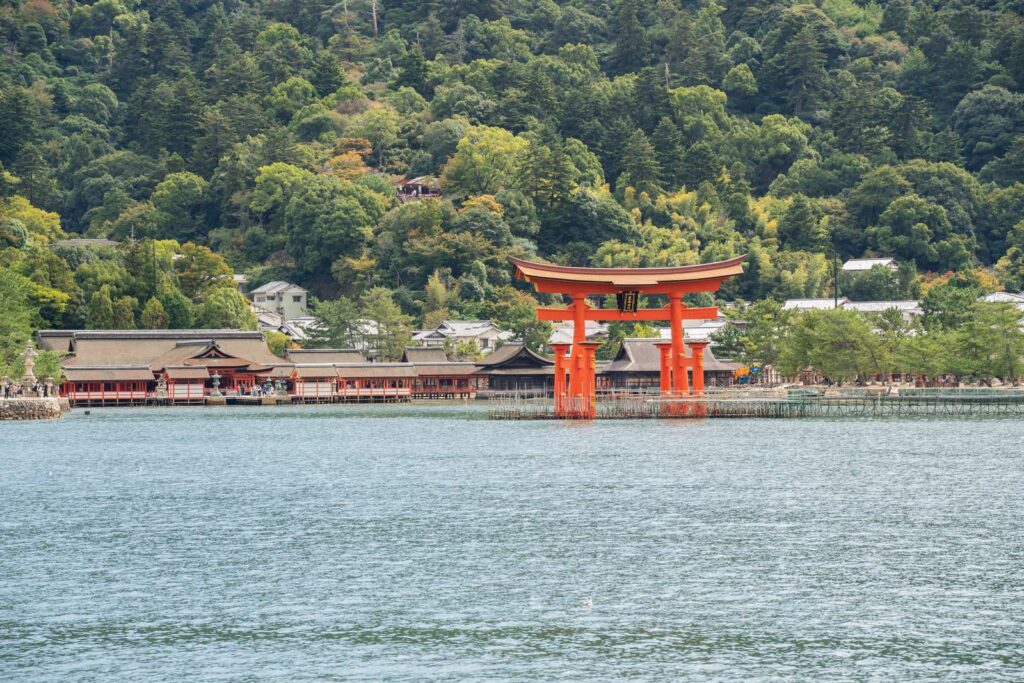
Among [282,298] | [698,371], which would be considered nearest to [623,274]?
[698,371]

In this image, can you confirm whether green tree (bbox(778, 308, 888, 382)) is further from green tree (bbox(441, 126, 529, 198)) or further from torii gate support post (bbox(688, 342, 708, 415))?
green tree (bbox(441, 126, 529, 198))

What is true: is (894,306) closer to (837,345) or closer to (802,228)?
(837,345)

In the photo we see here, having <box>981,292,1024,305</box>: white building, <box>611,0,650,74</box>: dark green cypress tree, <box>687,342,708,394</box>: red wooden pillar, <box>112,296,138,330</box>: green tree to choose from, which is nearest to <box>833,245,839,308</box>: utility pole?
<box>981,292,1024,305</box>: white building

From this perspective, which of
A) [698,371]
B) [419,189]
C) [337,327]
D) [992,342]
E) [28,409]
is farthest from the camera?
[419,189]

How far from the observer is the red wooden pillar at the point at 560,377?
2466 inches

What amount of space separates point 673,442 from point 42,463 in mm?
20306

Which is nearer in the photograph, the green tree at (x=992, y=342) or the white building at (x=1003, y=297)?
the green tree at (x=992, y=342)

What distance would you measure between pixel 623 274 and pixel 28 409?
27517 mm

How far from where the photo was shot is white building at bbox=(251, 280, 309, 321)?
113125 millimetres

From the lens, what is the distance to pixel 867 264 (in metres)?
112

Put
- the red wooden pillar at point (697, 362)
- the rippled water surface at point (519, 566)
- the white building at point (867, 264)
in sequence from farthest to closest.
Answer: the white building at point (867, 264)
the red wooden pillar at point (697, 362)
the rippled water surface at point (519, 566)

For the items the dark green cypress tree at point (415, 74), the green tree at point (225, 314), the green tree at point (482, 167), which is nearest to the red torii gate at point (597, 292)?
the green tree at point (225, 314)

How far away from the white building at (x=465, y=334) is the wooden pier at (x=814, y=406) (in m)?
28.3

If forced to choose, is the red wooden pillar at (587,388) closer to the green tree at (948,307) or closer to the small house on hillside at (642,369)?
the small house on hillside at (642,369)
